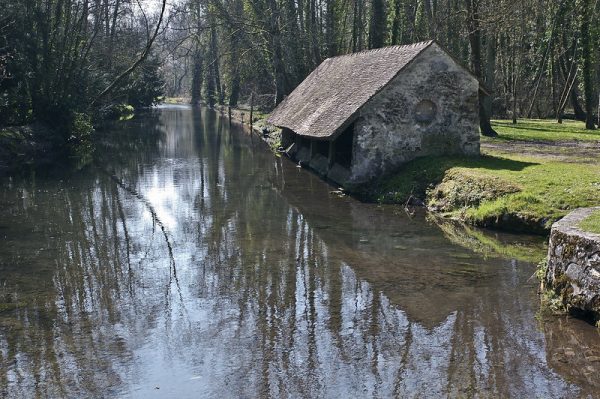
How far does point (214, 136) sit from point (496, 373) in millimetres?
33560

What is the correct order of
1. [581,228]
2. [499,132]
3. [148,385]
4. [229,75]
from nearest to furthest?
[148,385], [581,228], [499,132], [229,75]

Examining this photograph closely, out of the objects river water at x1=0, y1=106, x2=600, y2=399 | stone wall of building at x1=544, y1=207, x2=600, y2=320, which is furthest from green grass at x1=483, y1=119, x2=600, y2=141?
stone wall of building at x1=544, y1=207, x2=600, y2=320

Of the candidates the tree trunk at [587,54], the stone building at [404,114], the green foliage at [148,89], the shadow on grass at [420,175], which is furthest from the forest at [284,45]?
the shadow on grass at [420,175]

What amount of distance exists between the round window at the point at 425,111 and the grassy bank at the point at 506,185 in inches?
46.8

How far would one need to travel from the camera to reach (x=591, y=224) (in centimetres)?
958

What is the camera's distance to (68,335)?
28.8 feet

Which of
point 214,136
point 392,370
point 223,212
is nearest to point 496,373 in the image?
point 392,370

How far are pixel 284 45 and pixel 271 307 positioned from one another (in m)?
31.6

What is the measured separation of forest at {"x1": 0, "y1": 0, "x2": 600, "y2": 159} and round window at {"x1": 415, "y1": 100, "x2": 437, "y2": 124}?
7.43 m

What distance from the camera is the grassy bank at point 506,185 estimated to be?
14.1 metres

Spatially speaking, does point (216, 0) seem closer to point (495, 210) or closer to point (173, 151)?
point (173, 151)

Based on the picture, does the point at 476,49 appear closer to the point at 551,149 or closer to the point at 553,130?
the point at 553,130

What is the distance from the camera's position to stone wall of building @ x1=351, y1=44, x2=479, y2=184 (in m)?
18.7

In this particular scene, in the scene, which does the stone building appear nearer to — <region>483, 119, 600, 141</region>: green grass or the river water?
the river water
